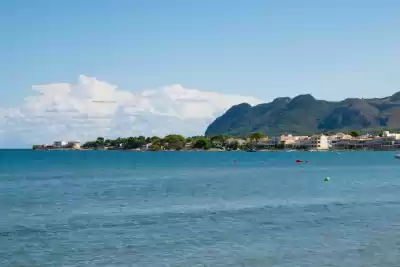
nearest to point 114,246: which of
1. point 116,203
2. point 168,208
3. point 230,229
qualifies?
point 230,229

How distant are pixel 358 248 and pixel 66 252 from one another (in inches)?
543

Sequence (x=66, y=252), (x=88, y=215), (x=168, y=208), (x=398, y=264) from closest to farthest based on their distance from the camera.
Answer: (x=398, y=264), (x=66, y=252), (x=88, y=215), (x=168, y=208)

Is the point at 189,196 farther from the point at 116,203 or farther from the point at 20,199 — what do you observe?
the point at 20,199

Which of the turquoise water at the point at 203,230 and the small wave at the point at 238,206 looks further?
the small wave at the point at 238,206

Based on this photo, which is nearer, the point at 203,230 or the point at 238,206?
the point at 203,230

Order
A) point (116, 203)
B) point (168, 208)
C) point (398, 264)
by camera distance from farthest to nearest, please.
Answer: point (116, 203) < point (168, 208) < point (398, 264)

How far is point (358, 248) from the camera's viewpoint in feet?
92.5

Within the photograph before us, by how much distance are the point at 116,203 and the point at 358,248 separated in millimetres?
26643

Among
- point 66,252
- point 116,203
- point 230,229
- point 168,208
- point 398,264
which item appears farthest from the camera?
point 116,203

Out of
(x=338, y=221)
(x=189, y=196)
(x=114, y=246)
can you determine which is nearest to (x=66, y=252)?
(x=114, y=246)

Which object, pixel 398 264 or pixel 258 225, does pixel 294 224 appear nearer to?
pixel 258 225

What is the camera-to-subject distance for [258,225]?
35.7 metres

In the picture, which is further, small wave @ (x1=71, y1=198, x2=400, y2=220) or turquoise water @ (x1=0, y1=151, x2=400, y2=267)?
small wave @ (x1=71, y1=198, x2=400, y2=220)

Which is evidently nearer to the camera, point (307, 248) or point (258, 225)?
point (307, 248)
